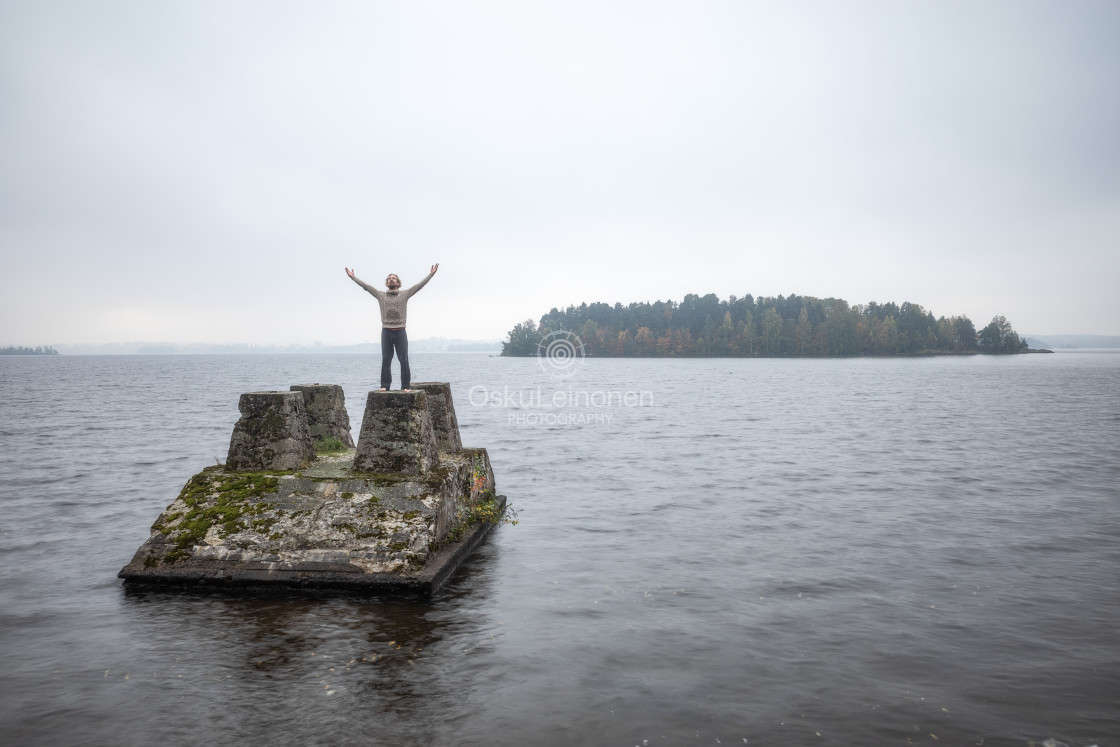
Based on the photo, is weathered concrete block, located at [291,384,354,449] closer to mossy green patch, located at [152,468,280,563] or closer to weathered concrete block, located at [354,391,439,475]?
mossy green patch, located at [152,468,280,563]

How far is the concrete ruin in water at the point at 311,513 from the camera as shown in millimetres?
9562

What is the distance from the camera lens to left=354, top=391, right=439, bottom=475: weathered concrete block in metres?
10.7

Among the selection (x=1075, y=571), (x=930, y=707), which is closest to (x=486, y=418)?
(x=1075, y=571)

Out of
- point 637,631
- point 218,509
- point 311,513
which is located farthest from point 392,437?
point 637,631

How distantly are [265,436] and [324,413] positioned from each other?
9.20 feet

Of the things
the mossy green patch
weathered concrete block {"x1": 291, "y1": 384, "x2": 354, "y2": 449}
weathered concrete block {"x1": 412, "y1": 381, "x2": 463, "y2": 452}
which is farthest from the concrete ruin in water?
weathered concrete block {"x1": 291, "y1": 384, "x2": 354, "y2": 449}

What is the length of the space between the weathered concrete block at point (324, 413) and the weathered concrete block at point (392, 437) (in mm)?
3222

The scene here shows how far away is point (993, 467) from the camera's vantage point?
2175cm

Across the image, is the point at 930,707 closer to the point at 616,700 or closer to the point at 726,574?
the point at 616,700

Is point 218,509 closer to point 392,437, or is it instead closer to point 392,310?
point 392,437

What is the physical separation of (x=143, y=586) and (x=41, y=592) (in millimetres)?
1672

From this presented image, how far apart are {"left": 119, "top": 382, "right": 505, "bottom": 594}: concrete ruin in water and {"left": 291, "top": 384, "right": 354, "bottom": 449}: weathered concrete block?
6.51ft

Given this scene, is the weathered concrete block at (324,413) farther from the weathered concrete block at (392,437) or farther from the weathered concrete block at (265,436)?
the weathered concrete block at (392,437)

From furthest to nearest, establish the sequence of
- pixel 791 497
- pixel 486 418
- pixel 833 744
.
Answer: pixel 486 418 → pixel 791 497 → pixel 833 744
